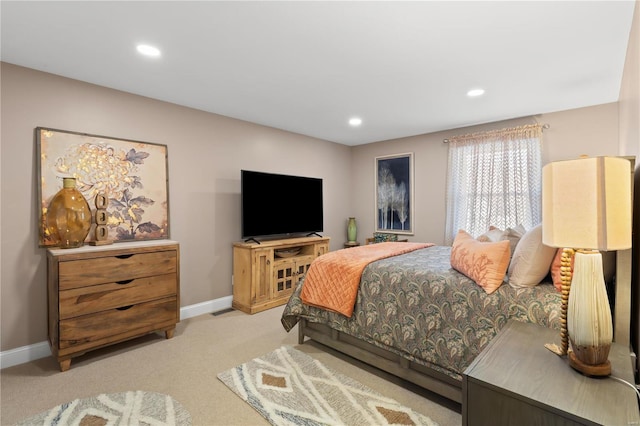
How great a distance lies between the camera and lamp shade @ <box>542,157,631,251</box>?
1.08 m

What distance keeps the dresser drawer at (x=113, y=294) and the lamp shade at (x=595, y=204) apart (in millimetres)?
2955

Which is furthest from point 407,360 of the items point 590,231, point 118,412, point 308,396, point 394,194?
point 394,194

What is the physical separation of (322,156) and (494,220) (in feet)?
9.01

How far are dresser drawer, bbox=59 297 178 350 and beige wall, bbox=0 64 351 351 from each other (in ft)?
1.76

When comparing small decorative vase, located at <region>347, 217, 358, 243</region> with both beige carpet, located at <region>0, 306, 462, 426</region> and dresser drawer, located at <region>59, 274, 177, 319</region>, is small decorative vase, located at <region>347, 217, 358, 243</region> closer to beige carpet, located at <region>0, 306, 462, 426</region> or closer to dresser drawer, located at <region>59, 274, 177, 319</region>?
beige carpet, located at <region>0, 306, 462, 426</region>

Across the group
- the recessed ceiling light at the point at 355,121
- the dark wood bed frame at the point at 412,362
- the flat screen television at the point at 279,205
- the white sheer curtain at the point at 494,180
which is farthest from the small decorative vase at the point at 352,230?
the dark wood bed frame at the point at 412,362

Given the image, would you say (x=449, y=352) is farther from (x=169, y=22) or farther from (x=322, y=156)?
(x=322, y=156)

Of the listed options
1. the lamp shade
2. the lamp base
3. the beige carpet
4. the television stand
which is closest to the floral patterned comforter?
the beige carpet

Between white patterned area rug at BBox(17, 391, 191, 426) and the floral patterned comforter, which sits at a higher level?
the floral patterned comforter

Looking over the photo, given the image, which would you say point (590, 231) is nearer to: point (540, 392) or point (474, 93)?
point (540, 392)

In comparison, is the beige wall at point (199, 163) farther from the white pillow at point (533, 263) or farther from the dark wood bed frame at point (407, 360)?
the white pillow at point (533, 263)

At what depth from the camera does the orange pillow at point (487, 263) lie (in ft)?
5.93

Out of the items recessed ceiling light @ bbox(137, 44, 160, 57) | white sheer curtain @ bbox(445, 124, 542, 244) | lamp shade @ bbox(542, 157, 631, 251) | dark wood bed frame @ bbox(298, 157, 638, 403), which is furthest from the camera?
white sheer curtain @ bbox(445, 124, 542, 244)

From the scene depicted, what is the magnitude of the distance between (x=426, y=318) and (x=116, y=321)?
2.48 meters
